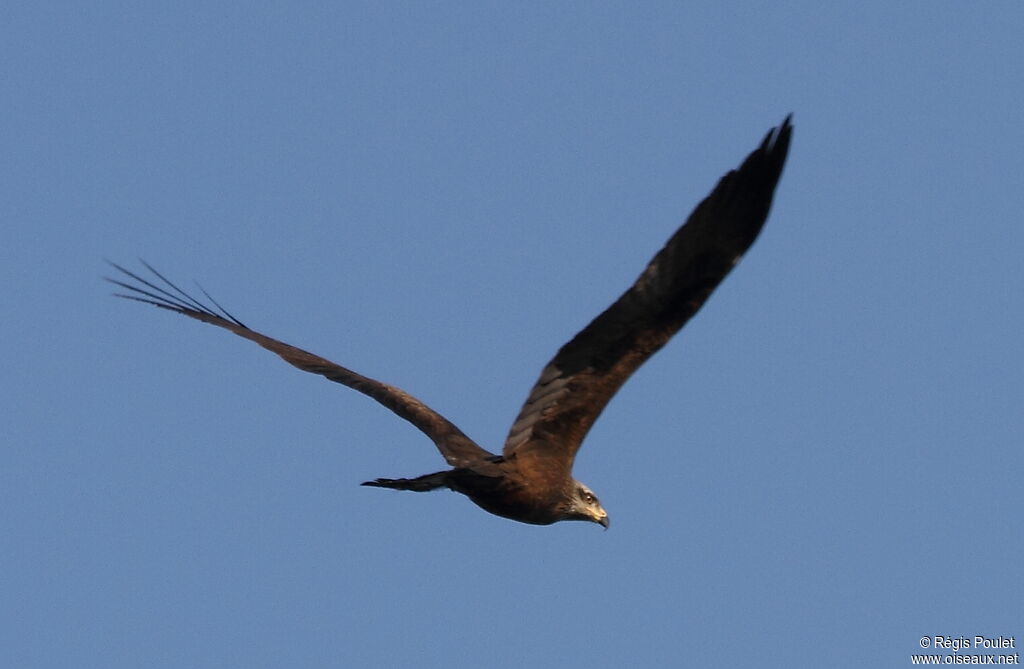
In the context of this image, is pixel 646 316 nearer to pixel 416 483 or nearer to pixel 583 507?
pixel 583 507

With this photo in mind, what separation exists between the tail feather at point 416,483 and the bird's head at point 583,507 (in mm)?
1869

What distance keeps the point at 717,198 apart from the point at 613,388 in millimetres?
2026

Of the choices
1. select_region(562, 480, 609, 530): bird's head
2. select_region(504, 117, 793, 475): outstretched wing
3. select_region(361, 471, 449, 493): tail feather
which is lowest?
select_region(361, 471, 449, 493): tail feather

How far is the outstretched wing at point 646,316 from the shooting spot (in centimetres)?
1536

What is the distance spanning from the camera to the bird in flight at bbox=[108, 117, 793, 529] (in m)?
15.3

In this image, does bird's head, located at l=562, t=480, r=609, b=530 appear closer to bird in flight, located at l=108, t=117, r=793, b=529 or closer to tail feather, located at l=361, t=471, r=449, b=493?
bird in flight, located at l=108, t=117, r=793, b=529

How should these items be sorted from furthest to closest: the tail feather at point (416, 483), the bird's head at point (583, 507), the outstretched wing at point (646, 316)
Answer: the bird's head at point (583, 507), the outstretched wing at point (646, 316), the tail feather at point (416, 483)

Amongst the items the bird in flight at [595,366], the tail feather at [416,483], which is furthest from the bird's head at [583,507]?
the tail feather at [416,483]

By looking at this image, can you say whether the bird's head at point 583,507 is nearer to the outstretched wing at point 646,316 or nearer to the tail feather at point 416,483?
the outstretched wing at point 646,316

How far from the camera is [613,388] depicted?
16.2 m

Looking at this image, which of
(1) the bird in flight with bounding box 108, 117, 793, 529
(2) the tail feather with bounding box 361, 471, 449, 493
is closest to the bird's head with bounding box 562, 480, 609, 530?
(1) the bird in flight with bounding box 108, 117, 793, 529

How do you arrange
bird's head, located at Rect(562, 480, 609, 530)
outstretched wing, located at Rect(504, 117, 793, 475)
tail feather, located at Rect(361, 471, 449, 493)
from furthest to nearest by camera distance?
bird's head, located at Rect(562, 480, 609, 530) → outstretched wing, located at Rect(504, 117, 793, 475) → tail feather, located at Rect(361, 471, 449, 493)

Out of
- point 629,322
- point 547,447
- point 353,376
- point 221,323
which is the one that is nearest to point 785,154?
point 629,322

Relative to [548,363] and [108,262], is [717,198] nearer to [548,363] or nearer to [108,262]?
[548,363]
